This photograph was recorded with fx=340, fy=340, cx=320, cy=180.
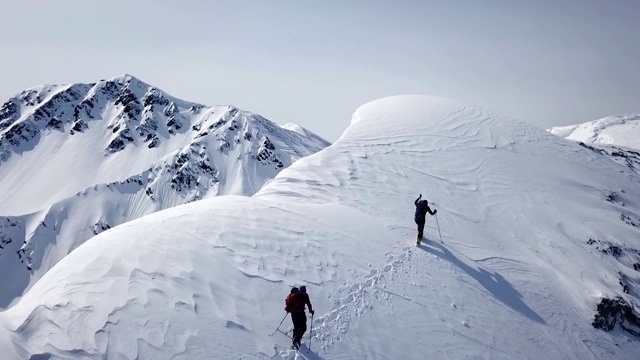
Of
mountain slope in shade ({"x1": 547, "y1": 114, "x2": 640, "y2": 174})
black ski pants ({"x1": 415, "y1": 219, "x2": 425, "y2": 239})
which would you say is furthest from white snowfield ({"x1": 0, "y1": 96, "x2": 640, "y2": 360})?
mountain slope in shade ({"x1": 547, "y1": 114, "x2": 640, "y2": 174})

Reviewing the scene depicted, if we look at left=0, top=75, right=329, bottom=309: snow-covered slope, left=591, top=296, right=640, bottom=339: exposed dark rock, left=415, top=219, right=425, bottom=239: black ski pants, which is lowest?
left=0, top=75, right=329, bottom=309: snow-covered slope

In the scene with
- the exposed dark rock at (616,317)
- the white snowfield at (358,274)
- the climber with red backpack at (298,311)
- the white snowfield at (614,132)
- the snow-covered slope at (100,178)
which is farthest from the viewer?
the snow-covered slope at (100,178)

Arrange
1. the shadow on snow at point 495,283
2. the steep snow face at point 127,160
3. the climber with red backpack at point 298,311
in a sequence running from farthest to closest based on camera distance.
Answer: the steep snow face at point 127,160 → the shadow on snow at point 495,283 → the climber with red backpack at point 298,311

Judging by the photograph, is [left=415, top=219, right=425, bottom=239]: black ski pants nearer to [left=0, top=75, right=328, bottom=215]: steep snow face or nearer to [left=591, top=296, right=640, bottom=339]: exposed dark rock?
[left=591, top=296, right=640, bottom=339]: exposed dark rock

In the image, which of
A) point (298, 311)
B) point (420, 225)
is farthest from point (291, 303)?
point (420, 225)

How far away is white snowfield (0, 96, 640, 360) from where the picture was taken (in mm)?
9727

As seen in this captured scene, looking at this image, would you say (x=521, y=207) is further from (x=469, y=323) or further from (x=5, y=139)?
(x=5, y=139)

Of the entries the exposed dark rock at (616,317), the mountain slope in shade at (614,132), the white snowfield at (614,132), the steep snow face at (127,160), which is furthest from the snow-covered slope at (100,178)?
the exposed dark rock at (616,317)

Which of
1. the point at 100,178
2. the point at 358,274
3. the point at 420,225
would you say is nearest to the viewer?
the point at 358,274

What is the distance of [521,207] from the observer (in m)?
19.9

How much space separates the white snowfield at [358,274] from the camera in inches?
383

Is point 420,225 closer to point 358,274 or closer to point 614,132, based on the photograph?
point 358,274

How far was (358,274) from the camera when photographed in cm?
1309

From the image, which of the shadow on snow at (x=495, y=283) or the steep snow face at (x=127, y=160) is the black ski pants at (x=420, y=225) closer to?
the shadow on snow at (x=495, y=283)
